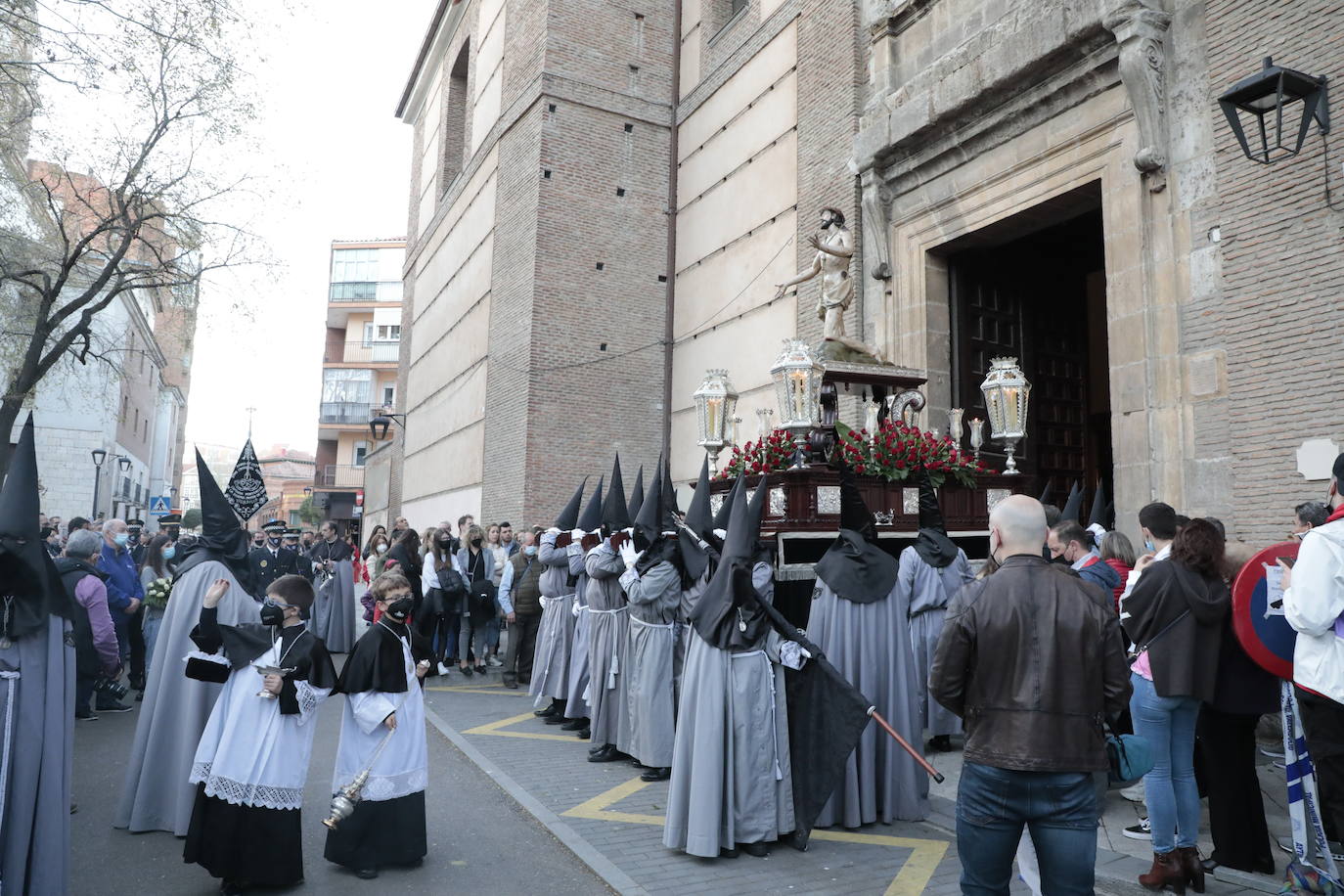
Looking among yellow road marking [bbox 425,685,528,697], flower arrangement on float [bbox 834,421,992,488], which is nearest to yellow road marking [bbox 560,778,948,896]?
flower arrangement on float [bbox 834,421,992,488]

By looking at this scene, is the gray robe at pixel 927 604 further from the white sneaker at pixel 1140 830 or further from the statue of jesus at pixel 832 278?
the statue of jesus at pixel 832 278

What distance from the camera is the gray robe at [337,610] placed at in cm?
1374

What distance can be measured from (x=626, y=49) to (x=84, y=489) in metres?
29.1

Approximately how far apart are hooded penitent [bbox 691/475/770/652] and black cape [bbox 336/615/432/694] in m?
1.75

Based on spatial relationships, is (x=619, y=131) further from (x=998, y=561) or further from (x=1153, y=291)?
(x=998, y=561)

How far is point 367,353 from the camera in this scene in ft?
164

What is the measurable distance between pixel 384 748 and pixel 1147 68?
9288 mm

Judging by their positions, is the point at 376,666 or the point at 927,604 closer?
the point at 376,666

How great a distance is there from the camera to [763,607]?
548 cm

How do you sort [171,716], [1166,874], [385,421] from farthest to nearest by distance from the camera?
1. [385,421]
2. [171,716]
3. [1166,874]

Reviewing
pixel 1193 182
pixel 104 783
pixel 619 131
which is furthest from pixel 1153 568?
pixel 619 131

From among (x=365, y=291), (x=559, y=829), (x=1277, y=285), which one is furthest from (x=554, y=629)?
(x=365, y=291)

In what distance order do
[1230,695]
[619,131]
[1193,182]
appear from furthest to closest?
[619,131], [1193,182], [1230,695]

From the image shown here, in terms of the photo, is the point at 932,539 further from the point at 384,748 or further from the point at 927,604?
the point at 384,748
